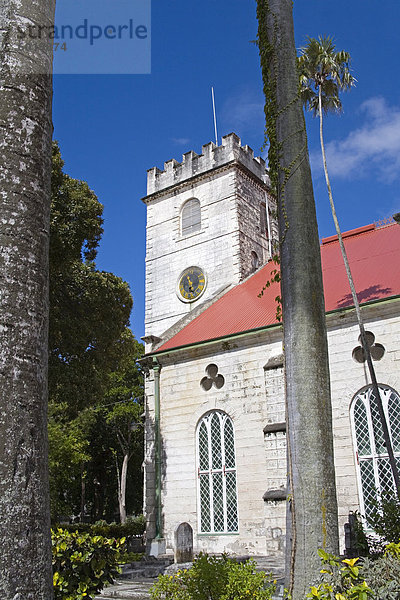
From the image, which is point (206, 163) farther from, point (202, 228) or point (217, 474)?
point (217, 474)

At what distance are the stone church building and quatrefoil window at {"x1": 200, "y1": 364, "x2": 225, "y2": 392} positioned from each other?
0.04 meters

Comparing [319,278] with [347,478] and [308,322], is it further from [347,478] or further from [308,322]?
[347,478]

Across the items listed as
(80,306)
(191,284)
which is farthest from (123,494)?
Result: (80,306)

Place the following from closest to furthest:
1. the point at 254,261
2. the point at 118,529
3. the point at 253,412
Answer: the point at 253,412 → the point at 254,261 → the point at 118,529

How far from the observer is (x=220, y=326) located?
61.2 feet

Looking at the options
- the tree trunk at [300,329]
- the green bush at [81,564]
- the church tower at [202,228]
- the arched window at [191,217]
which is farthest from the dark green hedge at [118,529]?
the tree trunk at [300,329]

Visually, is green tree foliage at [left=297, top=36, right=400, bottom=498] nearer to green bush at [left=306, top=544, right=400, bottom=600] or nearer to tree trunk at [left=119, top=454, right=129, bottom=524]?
green bush at [left=306, top=544, right=400, bottom=600]

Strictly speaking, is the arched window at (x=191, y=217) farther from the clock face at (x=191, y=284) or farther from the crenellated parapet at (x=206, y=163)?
the clock face at (x=191, y=284)

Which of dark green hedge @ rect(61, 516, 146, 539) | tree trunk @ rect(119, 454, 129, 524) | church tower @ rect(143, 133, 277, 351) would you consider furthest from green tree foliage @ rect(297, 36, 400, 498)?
tree trunk @ rect(119, 454, 129, 524)

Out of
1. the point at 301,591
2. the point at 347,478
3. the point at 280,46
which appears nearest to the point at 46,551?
the point at 301,591

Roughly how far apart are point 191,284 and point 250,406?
35.9 feet

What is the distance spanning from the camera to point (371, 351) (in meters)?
14.8

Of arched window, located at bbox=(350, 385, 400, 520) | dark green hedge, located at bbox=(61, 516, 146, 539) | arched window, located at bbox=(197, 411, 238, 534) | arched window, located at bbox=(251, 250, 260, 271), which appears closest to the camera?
arched window, located at bbox=(350, 385, 400, 520)

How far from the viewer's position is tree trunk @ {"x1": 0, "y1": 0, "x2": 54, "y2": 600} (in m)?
3.12
